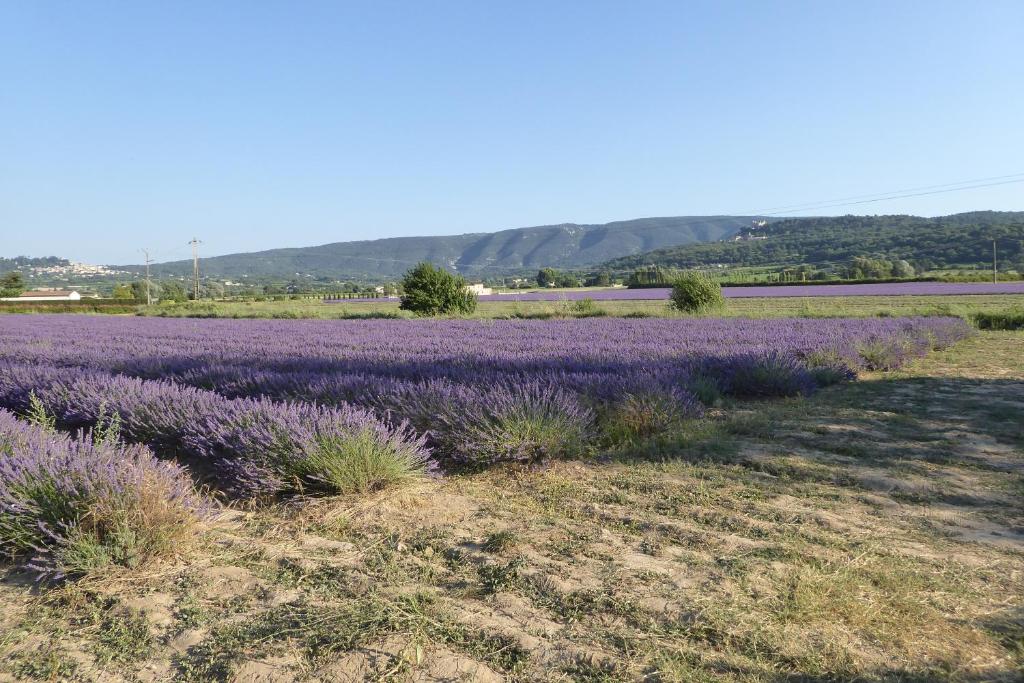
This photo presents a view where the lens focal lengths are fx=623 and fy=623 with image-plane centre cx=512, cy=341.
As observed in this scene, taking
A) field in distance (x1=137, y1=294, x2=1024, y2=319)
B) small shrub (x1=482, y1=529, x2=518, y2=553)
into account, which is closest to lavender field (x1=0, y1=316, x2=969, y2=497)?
small shrub (x1=482, y1=529, x2=518, y2=553)

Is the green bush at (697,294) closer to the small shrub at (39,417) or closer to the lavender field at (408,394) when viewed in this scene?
the lavender field at (408,394)

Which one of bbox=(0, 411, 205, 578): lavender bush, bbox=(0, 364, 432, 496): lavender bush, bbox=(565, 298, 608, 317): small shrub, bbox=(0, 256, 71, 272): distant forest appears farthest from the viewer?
bbox=(0, 256, 71, 272): distant forest

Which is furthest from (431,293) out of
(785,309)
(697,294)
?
(785,309)

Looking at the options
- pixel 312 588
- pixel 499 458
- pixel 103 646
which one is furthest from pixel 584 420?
pixel 103 646

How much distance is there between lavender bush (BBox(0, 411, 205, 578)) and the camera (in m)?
2.63

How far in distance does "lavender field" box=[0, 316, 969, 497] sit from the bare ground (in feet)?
0.98

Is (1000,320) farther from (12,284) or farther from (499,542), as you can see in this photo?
(12,284)

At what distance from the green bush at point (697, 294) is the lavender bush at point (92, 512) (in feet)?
67.4

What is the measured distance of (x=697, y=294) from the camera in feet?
72.9

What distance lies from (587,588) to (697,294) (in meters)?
21.0

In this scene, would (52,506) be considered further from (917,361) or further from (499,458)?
(917,361)

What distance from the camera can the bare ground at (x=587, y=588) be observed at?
6.33 feet

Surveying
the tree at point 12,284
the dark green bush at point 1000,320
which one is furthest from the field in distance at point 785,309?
the tree at point 12,284

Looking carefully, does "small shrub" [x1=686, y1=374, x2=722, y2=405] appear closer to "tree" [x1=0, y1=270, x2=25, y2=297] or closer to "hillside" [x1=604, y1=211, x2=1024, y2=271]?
"hillside" [x1=604, y1=211, x2=1024, y2=271]
